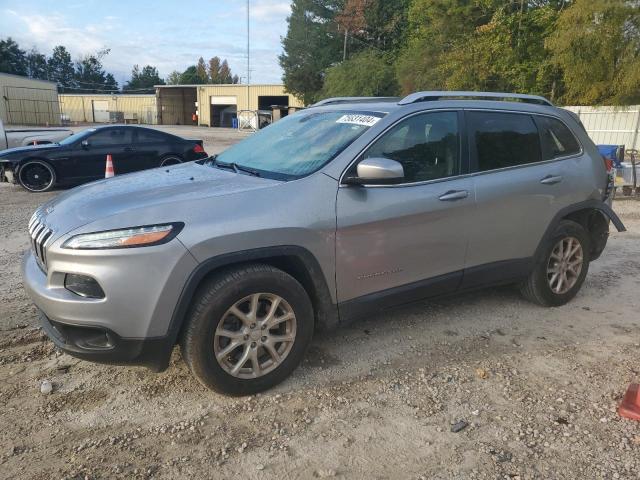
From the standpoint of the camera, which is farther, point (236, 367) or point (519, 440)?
point (236, 367)

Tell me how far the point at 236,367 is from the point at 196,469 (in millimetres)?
637

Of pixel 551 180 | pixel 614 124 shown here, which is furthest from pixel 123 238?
pixel 614 124

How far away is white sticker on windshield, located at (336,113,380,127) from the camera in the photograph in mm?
3492

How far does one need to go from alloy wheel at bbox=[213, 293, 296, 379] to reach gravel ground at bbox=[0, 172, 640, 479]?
21 centimetres

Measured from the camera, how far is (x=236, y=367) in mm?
2998

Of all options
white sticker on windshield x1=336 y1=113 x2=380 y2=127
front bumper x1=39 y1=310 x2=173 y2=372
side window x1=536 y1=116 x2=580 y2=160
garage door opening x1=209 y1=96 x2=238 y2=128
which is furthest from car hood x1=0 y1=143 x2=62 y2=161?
garage door opening x1=209 y1=96 x2=238 y2=128

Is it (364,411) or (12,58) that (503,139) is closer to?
(364,411)

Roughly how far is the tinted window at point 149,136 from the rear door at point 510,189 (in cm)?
899

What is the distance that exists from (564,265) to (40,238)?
163 inches

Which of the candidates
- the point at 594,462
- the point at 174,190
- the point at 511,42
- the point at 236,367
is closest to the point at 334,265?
the point at 236,367

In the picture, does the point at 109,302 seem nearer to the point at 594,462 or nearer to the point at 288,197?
the point at 288,197

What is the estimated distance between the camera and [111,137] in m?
10.9

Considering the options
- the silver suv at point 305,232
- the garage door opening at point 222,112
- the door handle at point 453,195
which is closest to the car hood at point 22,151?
the silver suv at point 305,232

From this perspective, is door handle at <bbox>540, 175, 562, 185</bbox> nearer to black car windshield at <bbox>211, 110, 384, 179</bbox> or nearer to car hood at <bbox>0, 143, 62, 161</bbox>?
black car windshield at <bbox>211, 110, 384, 179</bbox>
